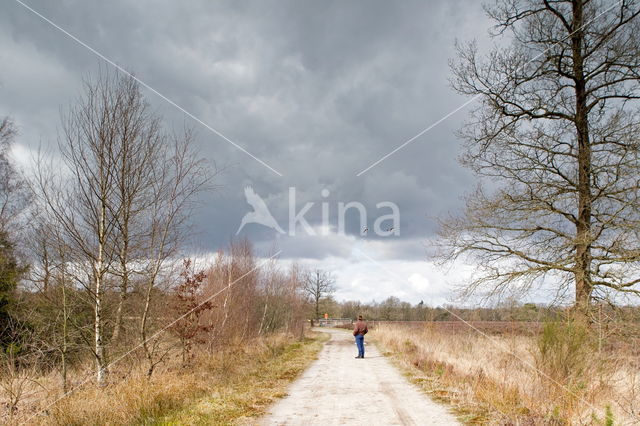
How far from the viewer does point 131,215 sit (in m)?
9.43

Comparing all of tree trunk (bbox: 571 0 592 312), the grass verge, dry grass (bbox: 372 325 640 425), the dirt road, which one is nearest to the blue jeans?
the dirt road

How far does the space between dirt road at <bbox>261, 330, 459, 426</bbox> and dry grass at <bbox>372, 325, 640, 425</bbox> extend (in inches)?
20.3

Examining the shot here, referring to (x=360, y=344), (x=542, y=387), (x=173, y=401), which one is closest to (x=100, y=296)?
(x=173, y=401)

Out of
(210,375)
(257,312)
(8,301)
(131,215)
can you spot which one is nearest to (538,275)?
(210,375)

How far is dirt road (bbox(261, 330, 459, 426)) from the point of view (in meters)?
6.68

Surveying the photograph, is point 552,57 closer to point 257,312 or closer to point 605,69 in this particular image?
point 605,69

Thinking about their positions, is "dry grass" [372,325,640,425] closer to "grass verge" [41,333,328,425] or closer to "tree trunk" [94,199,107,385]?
"grass verge" [41,333,328,425]

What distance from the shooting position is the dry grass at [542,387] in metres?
6.16

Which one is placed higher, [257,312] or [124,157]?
[124,157]

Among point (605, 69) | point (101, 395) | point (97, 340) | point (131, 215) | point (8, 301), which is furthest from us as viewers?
point (8, 301)

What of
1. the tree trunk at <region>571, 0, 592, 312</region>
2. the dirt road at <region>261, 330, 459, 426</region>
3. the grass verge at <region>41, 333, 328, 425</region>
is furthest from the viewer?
the tree trunk at <region>571, 0, 592, 312</region>

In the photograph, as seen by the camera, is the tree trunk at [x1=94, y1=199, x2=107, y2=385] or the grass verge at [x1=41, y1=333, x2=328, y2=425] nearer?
the grass verge at [x1=41, y1=333, x2=328, y2=425]

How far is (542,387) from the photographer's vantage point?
766 centimetres

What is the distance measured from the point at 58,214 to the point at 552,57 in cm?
1452
